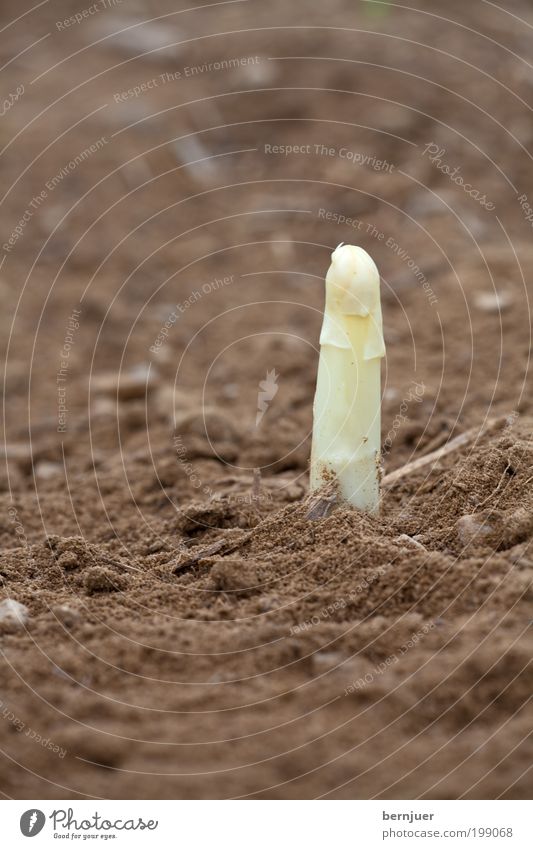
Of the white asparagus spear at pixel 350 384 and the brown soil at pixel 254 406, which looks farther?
the white asparagus spear at pixel 350 384

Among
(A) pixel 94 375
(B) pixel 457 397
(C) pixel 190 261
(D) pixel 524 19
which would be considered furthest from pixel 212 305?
(D) pixel 524 19

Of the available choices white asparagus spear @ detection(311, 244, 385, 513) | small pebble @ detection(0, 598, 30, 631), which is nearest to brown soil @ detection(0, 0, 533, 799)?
small pebble @ detection(0, 598, 30, 631)
